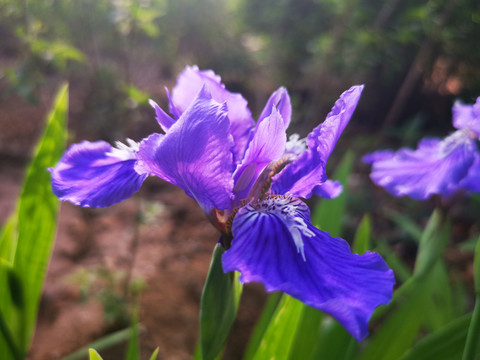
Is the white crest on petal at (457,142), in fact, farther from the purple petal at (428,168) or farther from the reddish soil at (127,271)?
the reddish soil at (127,271)

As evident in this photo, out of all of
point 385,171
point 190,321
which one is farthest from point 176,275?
point 385,171

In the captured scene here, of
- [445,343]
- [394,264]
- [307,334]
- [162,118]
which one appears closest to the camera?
[162,118]

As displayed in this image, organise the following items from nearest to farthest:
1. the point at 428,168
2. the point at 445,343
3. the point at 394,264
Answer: the point at 445,343 < the point at 428,168 < the point at 394,264

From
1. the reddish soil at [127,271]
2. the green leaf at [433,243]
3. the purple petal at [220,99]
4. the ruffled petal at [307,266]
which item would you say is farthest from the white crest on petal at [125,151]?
the reddish soil at [127,271]

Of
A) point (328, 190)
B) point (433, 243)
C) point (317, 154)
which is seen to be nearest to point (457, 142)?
point (433, 243)

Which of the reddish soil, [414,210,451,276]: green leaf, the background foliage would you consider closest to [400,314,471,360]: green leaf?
the background foliage

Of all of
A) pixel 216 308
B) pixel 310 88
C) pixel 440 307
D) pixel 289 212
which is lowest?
pixel 440 307

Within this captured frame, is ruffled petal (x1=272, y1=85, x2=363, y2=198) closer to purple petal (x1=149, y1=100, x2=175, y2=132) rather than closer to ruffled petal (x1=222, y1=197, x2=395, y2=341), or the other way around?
ruffled petal (x1=222, y1=197, x2=395, y2=341)

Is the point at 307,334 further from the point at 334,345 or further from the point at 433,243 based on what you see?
the point at 433,243
